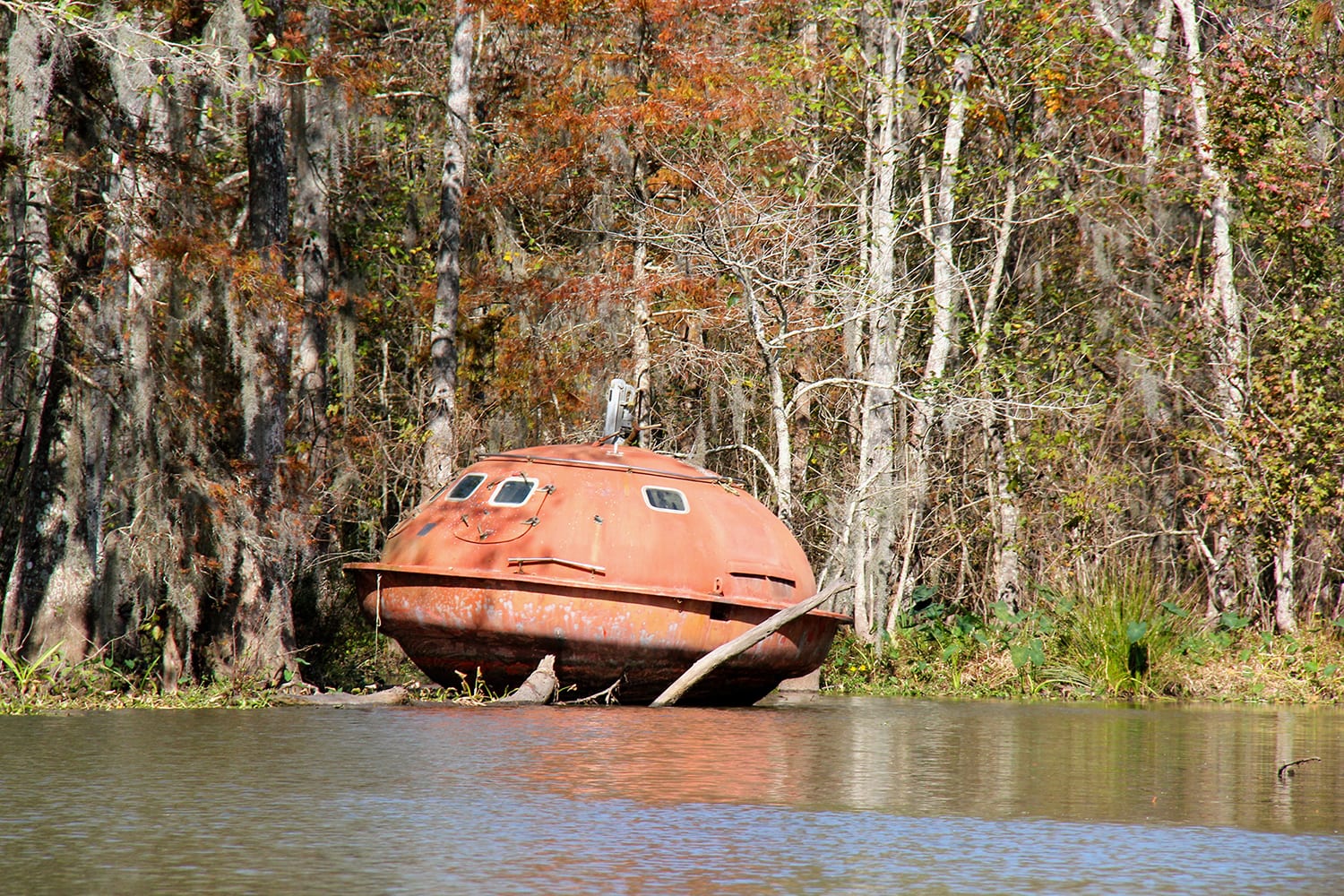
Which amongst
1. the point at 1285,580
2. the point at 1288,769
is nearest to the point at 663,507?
the point at 1288,769

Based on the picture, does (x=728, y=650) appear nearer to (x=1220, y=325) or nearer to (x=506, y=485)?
(x=506, y=485)

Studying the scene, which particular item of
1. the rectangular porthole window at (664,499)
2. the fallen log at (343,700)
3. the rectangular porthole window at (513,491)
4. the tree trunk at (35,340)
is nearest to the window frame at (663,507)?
the rectangular porthole window at (664,499)

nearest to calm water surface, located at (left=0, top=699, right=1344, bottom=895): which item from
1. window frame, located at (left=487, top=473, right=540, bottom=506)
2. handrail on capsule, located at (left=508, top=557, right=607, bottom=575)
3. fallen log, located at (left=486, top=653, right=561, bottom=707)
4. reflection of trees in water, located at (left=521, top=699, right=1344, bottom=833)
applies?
reflection of trees in water, located at (left=521, top=699, right=1344, bottom=833)

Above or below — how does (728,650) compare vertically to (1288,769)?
above

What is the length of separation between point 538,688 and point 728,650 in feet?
5.26

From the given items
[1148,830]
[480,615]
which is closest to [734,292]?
[480,615]

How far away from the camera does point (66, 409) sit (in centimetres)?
1198

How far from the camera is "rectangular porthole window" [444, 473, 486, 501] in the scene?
45.2 ft

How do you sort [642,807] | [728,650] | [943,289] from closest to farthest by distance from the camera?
[642,807], [728,650], [943,289]

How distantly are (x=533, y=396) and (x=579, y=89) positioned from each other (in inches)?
175

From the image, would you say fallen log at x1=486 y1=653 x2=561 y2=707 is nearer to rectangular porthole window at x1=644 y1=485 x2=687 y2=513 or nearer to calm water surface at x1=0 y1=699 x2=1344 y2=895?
calm water surface at x1=0 y1=699 x2=1344 y2=895

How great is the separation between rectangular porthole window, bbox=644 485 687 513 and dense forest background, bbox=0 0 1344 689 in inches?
119

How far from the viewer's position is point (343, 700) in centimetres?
1258

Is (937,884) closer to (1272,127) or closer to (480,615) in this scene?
(480,615)
